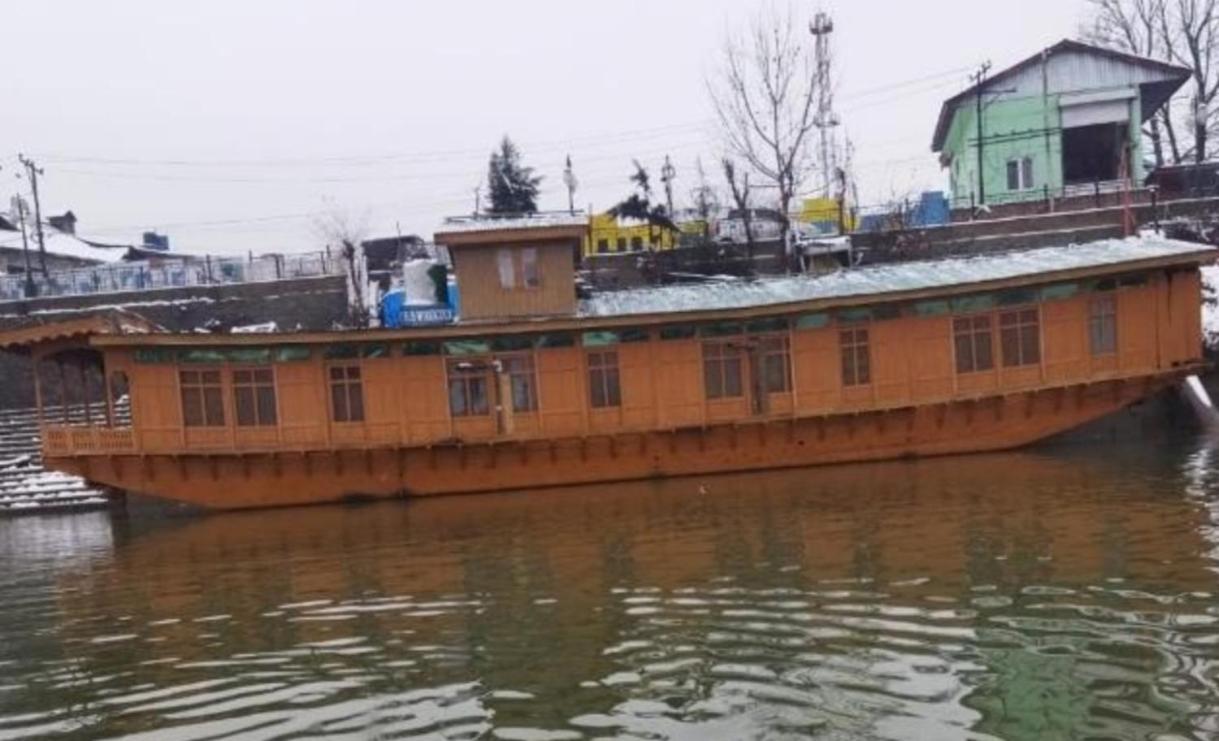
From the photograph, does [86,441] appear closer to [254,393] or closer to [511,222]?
[254,393]

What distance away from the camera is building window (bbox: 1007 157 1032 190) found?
1420 inches

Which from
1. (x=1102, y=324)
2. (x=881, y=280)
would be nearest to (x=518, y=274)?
(x=881, y=280)

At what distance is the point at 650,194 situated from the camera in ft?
115

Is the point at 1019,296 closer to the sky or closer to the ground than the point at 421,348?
closer to the sky

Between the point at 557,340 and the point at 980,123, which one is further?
the point at 980,123

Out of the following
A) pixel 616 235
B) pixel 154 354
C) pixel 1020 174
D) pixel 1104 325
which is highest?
pixel 1020 174

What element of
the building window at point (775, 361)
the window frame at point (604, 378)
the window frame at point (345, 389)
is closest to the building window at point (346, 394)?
the window frame at point (345, 389)

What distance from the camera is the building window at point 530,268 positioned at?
70.9ft

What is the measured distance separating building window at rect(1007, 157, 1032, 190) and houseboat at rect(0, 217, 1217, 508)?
1684 centimetres

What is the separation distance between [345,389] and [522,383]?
3.40 meters

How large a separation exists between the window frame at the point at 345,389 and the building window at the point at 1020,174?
25759 millimetres

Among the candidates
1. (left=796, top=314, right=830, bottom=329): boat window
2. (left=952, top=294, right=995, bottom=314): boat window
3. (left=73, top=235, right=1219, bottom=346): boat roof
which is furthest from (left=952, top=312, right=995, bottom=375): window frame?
(left=796, top=314, right=830, bottom=329): boat window

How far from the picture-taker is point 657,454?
2023 centimetres

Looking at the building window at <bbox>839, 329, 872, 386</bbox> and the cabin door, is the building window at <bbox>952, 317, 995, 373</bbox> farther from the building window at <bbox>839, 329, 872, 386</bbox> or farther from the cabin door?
the cabin door
